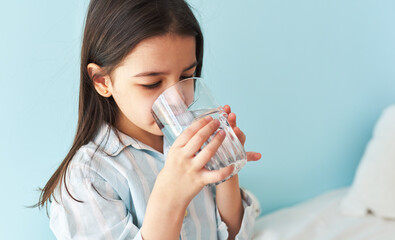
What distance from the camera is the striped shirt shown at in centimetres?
73

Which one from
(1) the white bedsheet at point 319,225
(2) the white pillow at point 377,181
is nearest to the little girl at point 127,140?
(1) the white bedsheet at point 319,225

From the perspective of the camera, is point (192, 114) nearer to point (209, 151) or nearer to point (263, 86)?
point (209, 151)

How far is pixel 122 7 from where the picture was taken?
745mm

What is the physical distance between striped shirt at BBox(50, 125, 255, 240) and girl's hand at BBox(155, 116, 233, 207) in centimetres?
12

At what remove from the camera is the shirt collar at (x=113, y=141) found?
2.63ft

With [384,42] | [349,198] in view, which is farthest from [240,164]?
[384,42]

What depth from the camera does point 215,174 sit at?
1.99ft

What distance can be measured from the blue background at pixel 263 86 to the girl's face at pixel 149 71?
26 centimetres

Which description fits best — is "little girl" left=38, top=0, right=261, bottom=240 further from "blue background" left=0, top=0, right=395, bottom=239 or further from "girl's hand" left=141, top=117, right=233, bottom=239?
"blue background" left=0, top=0, right=395, bottom=239

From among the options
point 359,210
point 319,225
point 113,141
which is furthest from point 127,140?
point 359,210

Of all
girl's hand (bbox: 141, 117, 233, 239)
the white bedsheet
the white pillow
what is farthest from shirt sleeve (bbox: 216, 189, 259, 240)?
the white pillow

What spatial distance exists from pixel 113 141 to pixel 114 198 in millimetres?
110

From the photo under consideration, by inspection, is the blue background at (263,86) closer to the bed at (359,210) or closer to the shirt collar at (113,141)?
the bed at (359,210)

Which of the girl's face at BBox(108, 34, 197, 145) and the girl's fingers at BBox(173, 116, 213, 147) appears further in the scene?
the girl's face at BBox(108, 34, 197, 145)
